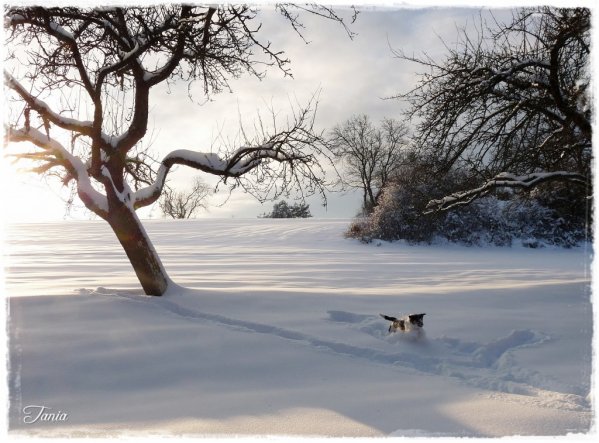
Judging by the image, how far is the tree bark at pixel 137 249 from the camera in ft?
21.9

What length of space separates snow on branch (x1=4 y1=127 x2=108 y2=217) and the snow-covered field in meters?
1.37

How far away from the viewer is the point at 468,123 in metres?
7.18

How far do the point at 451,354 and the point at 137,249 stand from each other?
185 inches

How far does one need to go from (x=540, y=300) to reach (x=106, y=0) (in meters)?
7.09

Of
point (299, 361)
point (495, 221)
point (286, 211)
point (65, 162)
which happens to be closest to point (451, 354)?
point (299, 361)

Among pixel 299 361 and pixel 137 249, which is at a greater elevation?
pixel 137 249

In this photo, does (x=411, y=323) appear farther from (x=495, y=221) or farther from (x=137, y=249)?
(x=495, y=221)

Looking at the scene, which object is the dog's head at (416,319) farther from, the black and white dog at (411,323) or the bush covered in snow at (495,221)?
the bush covered in snow at (495,221)

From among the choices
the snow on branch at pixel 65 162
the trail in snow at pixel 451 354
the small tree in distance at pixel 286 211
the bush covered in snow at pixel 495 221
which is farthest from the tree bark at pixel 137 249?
the small tree in distance at pixel 286 211

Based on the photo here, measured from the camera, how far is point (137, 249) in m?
6.72

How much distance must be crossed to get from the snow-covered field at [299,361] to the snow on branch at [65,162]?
137 cm

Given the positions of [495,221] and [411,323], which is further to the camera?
[495,221]

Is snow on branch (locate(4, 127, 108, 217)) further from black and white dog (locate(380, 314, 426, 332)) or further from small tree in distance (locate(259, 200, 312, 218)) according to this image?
small tree in distance (locate(259, 200, 312, 218))

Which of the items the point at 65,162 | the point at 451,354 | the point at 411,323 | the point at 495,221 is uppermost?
the point at 65,162
